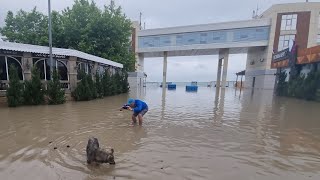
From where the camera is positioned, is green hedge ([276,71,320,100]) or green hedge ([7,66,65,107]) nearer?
green hedge ([7,66,65,107])

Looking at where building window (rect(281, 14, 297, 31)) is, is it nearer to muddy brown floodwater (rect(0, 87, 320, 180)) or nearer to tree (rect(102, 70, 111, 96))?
tree (rect(102, 70, 111, 96))

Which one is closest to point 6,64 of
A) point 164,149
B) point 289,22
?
point 164,149

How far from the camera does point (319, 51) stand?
58.0ft

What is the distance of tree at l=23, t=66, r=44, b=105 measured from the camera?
12023 millimetres

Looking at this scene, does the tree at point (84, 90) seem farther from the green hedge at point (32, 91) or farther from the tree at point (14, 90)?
the tree at point (14, 90)

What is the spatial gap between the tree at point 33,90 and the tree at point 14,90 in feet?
1.24

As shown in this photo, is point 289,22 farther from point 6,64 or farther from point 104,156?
point 104,156

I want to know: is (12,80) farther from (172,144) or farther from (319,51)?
(319,51)

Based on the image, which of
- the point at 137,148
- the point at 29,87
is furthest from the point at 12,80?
the point at 137,148

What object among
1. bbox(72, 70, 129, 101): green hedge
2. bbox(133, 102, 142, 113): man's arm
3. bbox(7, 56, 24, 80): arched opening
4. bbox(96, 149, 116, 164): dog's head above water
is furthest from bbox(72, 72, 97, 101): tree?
bbox(96, 149, 116, 164): dog's head above water

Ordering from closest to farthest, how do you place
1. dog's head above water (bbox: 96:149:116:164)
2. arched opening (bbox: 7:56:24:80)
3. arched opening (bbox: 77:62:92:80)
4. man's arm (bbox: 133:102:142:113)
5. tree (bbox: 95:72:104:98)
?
dog's head above water (bbox: 96:149:116:164), man's arm (bbox: 133:102:142:113), arched opening (bbox: 7:56:24:80), arched opening (bbox: 77:62:92:80), tree (bbox: 95:72:104:98)

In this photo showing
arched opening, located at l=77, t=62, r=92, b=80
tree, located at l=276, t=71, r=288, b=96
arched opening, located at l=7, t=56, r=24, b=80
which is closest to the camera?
arched opening, located at l=7, t=56, r=24, b=80

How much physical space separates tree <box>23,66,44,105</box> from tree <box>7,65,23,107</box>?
38 centimetres

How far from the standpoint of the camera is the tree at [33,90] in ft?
39.4
